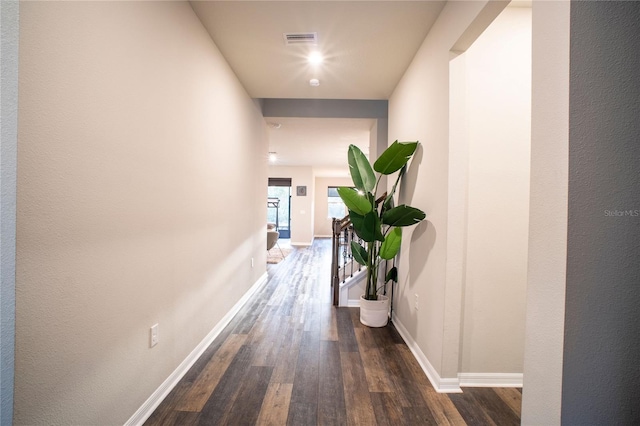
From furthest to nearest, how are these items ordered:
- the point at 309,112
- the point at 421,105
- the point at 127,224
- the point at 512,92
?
the point at 309,112, the point at 421,105, the point at 512,92, the point at 127,224

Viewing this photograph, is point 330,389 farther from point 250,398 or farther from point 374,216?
point 374,216

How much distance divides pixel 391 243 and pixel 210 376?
1797mm

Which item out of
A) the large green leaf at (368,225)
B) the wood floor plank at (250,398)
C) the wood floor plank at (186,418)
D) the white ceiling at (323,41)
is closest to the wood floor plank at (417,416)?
the wood floor plank at (250,398)

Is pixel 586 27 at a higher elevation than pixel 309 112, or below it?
below

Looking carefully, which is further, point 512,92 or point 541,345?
point 512,92

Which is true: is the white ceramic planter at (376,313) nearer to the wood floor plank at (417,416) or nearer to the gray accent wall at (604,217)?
the wood floor plank at (417,416)

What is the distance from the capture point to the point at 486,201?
1.94 meters

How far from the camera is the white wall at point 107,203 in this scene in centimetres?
96

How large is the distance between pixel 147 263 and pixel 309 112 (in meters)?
3.43

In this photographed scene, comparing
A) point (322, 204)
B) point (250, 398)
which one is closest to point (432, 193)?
point (250, 398)

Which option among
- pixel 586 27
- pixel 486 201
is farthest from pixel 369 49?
pixel 586 27

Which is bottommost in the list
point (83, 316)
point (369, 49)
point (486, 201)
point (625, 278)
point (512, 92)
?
point (83, 316)

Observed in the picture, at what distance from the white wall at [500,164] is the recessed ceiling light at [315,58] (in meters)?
1.25

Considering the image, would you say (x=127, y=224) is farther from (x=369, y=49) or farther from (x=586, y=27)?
(x=369, y=49)
